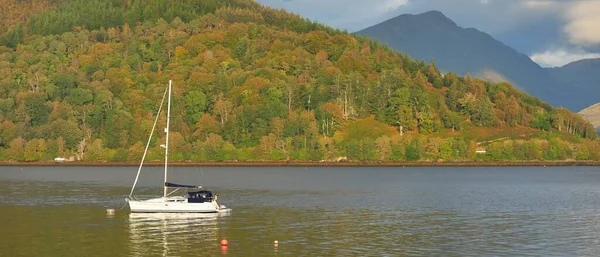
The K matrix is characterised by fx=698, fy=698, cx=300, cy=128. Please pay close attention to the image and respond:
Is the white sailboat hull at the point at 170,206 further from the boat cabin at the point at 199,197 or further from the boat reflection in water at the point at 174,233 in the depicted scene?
the boat reflection in water at the point at 174,233

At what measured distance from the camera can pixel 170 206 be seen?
80438 millimetres

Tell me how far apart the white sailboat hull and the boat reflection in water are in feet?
1.82

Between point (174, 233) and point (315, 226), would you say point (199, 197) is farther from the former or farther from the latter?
point (315, 226)

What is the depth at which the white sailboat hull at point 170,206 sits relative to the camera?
264 ft

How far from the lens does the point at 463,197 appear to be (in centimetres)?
11456

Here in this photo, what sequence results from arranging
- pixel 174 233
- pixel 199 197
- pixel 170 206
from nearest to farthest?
pixel 174 233 → pixel 170 206 → pixel 199 197

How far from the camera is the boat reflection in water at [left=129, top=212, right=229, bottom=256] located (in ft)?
189

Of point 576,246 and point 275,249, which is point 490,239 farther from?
point 275,249

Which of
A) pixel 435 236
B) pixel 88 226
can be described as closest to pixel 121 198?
pixel 88 226

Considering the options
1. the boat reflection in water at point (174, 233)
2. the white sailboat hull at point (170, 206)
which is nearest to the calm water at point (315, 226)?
the boat reflection in water at point (174, 233)

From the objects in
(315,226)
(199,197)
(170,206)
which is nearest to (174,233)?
(170,206)

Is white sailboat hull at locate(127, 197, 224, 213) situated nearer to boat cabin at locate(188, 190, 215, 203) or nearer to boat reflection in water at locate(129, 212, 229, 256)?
boat cabin at locate(188, 190, 215, 203)

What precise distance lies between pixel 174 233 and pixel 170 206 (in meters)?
13.7

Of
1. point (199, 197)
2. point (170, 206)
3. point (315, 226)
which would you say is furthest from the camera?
point (199, 197)
